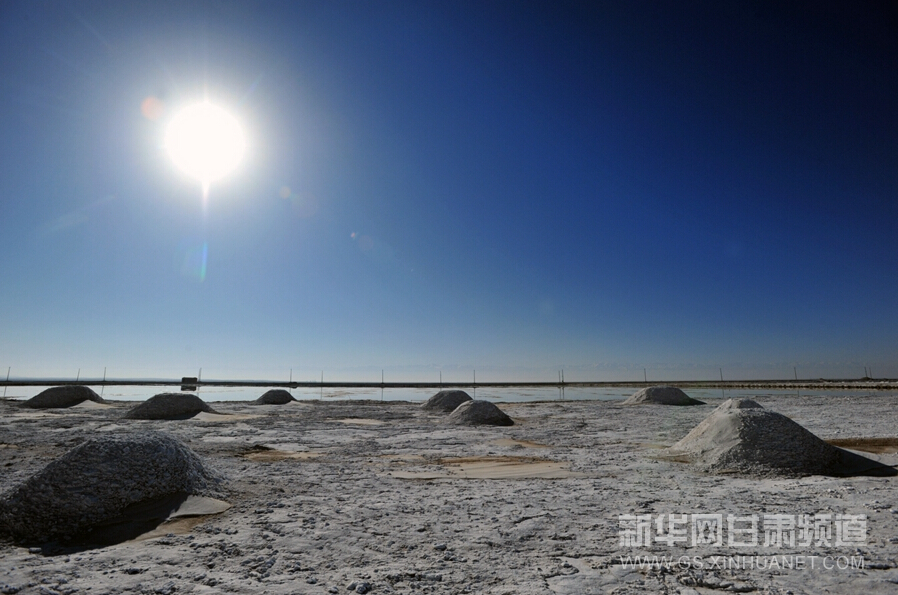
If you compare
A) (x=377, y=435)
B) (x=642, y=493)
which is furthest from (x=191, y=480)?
(x=377, y=435)

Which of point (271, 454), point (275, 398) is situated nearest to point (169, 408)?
point (275, 398)

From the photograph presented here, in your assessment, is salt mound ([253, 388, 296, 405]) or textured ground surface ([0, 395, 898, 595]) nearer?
textured ground surface ([0, 395, 898, 595])

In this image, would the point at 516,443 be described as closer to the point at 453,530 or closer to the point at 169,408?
the point at 453,530

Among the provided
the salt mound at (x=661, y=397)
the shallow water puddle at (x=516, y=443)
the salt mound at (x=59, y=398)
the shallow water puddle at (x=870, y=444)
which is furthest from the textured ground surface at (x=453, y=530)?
the salt mound at (x=59, y=398)

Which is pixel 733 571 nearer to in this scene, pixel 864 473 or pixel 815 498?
pixel 815 498

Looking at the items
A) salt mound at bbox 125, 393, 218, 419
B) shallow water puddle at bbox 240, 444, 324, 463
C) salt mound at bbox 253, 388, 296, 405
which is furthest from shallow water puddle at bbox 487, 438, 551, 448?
salt mound at bbox 253, 388, 296, 405

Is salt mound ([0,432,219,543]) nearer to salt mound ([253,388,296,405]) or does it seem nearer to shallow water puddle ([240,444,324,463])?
shallow water puddle ([240,444,324,463])

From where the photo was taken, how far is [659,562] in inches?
142

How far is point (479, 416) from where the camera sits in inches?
620

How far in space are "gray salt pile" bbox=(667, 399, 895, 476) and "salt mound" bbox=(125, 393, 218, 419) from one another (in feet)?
59.8

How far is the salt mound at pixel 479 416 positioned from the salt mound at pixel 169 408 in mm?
11060

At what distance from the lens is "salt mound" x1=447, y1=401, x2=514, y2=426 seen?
615 inches

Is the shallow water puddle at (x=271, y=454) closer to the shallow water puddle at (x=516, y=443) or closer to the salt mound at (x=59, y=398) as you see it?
the shallow water puddle at (x=516, y=443)

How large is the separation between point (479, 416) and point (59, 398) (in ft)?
72.3
